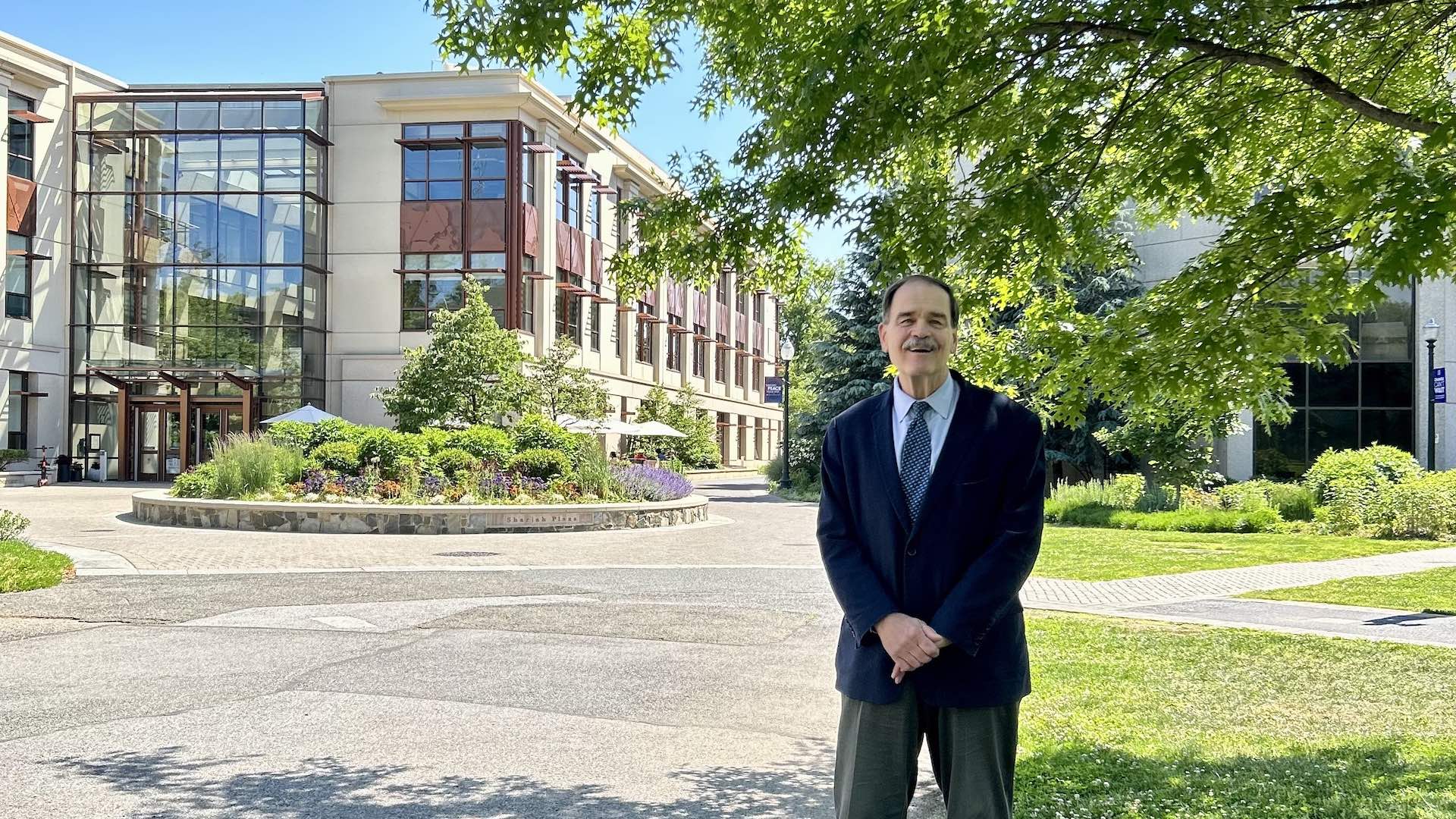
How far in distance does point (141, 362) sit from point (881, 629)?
40.8m

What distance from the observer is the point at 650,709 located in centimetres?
682

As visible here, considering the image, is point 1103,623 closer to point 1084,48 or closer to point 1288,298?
point 1288,298

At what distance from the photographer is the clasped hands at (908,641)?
313 cm

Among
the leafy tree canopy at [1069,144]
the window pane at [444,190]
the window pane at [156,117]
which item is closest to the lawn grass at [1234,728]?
the leafy tree canopy at [1069,144]

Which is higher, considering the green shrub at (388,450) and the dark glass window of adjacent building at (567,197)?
the dark glass window of adjacent building at (567,197)

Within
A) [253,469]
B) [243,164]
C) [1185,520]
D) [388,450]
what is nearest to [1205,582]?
[1185,520]

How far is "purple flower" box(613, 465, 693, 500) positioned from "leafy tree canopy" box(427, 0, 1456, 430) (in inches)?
655

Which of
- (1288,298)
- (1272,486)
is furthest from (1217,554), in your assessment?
(1288,298)

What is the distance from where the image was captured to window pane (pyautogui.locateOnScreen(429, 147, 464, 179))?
40.0 meters

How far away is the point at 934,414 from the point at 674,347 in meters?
56.7

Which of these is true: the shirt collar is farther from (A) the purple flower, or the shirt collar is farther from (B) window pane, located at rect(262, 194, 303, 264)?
(B) window pane, located at rect(262, 194, 303, 264)

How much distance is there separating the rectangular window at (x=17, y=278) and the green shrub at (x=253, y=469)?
1965cm

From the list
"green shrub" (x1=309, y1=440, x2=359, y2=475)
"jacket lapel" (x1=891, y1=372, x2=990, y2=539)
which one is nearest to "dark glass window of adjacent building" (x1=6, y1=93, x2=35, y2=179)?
"green shrub" (x1=309, y1=440, x2=359, y2=475)

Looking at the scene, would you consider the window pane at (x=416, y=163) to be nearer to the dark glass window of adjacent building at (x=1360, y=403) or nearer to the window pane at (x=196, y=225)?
the window pane at (x=196, y=225)
